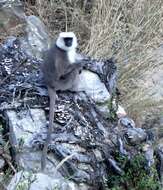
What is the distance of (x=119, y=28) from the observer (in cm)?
633

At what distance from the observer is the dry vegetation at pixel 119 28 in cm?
616

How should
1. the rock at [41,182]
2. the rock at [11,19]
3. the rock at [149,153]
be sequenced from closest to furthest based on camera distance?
the rock at [41,182] < the rock at [149,153] < the rock at [11,19]

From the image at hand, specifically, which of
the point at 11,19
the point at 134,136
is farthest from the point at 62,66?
the point at 11,19

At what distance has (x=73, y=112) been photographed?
15.8 ft

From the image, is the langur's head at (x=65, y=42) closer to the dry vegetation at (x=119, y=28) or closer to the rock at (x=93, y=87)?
the rock at (x=93, y=87)

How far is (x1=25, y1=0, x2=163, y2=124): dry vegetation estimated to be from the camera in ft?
20.2

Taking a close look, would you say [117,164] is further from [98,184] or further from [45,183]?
[45,183]

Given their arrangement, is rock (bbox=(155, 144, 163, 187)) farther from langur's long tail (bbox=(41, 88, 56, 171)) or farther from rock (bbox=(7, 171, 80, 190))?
rock (bbox=(7, 171, 80, 190))

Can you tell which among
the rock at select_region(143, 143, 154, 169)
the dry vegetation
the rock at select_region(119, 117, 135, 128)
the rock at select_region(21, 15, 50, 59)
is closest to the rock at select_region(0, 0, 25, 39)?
the rock at select_region(21, 15, 50, 59)

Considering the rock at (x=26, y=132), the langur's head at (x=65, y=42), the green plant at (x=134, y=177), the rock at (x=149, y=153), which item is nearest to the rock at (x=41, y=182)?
the rock at (x=26, y=132)

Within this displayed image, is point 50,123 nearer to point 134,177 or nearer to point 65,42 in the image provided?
point 134,177

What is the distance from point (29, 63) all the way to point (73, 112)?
0.79 meters

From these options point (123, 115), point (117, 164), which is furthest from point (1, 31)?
point (117, 164)

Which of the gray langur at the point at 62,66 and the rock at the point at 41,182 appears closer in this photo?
the rock at the point at 41,182
